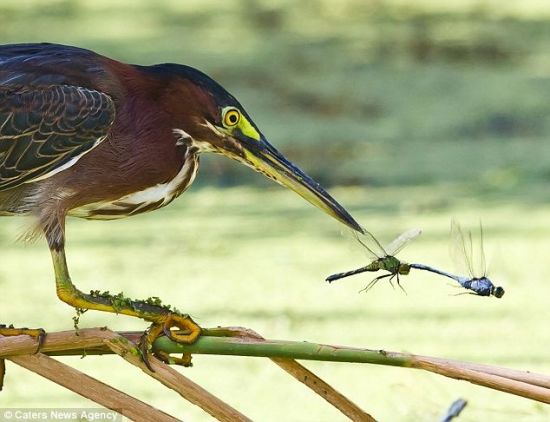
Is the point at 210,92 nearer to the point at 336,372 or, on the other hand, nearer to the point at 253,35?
the point at 336,372

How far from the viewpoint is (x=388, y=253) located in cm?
183

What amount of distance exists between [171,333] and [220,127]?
365mm

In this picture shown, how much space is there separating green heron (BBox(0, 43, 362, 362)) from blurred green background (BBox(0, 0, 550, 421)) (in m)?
Result: 0.11

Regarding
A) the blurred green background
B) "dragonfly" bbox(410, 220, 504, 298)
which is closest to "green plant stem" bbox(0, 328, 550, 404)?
"dragonfly" bbox(410, 220, 504, 298)

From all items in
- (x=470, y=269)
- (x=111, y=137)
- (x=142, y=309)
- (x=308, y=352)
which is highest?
(x=111, y=137)

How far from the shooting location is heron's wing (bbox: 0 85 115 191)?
1.98m

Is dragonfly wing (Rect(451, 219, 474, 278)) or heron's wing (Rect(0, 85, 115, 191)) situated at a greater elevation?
heron's wing (Rect(0, 85, 115, 191))

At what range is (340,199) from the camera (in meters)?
4.07

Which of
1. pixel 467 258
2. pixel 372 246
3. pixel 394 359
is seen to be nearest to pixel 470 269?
pixel 467 258

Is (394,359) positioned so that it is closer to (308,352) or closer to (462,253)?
(308,352)

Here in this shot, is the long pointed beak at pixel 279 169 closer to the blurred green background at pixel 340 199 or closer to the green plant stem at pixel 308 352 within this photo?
the blurred green background at pixel 340 199

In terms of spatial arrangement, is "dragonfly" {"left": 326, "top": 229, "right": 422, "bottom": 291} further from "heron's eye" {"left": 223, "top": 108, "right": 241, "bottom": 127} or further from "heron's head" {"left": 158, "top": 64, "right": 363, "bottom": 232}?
"heron's eye" {"left": 223, "top": 108, "right": 241, "bottom": 127}

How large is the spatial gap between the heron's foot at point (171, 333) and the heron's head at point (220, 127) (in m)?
0.31

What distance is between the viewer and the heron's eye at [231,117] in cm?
198
